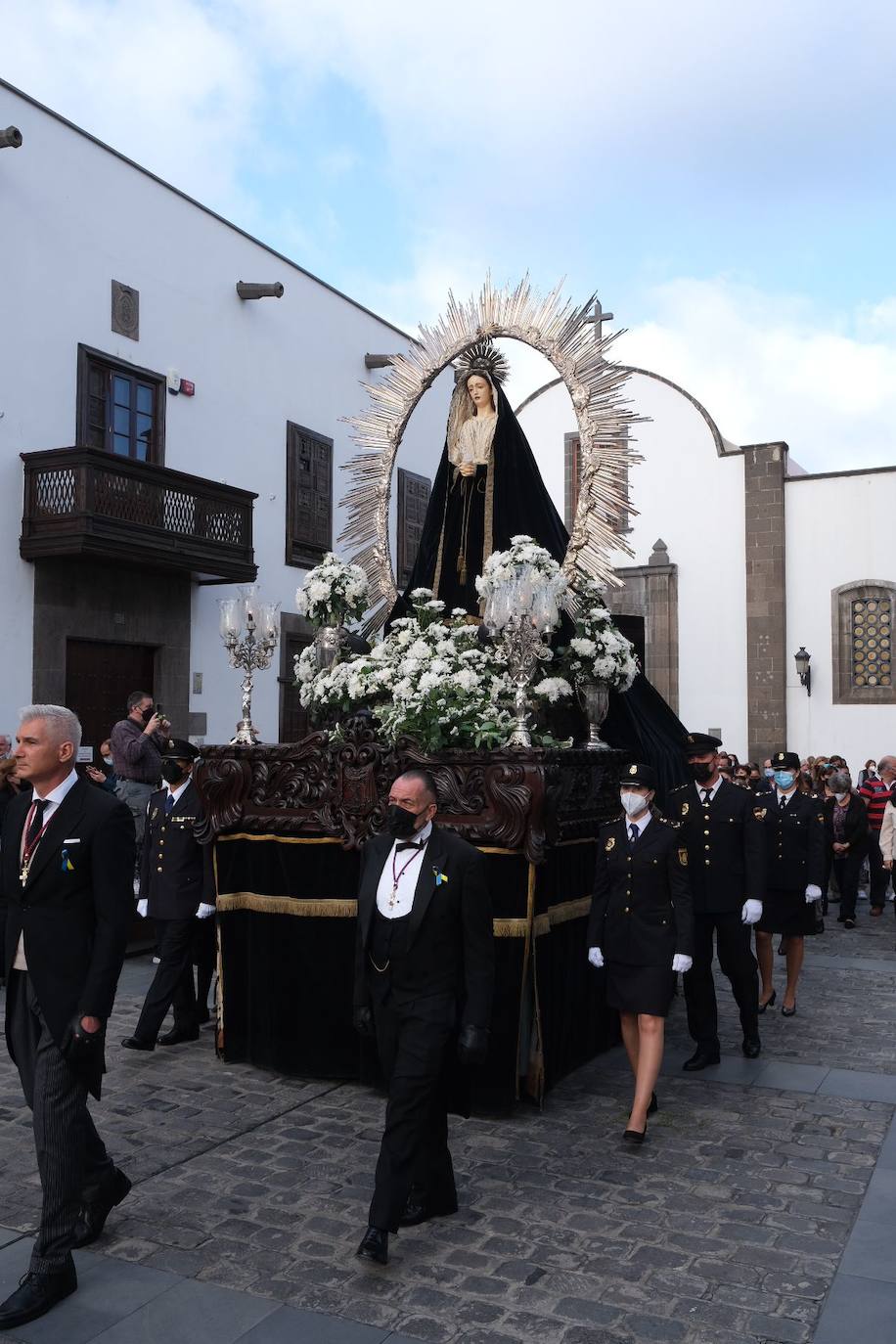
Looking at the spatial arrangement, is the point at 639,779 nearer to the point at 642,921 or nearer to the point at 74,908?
the point at 642,921

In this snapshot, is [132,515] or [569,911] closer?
[569,911]

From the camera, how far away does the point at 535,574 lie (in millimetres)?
6457

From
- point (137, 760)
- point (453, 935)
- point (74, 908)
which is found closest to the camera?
point (74, 908)

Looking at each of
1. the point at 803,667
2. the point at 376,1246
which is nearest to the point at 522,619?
the point at 376,1246

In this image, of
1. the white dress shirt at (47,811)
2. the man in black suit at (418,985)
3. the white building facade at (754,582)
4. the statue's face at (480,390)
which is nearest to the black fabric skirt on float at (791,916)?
the statue's face at (480,390)

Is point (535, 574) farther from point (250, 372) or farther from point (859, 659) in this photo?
point (859, 659)

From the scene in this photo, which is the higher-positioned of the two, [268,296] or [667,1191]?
[268,296]

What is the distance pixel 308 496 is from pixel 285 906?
506 inches

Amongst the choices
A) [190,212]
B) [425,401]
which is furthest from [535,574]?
[425,401]

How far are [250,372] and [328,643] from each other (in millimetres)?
10676

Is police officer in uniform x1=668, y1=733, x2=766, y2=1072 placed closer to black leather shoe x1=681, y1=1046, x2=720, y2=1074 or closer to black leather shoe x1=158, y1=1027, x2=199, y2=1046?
black leather shoe x1=681, y1=1046, x2=720, y2=1074

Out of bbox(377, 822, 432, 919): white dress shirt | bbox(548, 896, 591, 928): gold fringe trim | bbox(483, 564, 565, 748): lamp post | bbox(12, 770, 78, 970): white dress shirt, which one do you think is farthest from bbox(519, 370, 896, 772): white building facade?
bbox(12, 770, 78, 970): white dress shirt

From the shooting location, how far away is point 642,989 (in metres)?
5.60

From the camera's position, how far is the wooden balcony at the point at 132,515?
43.8ft
